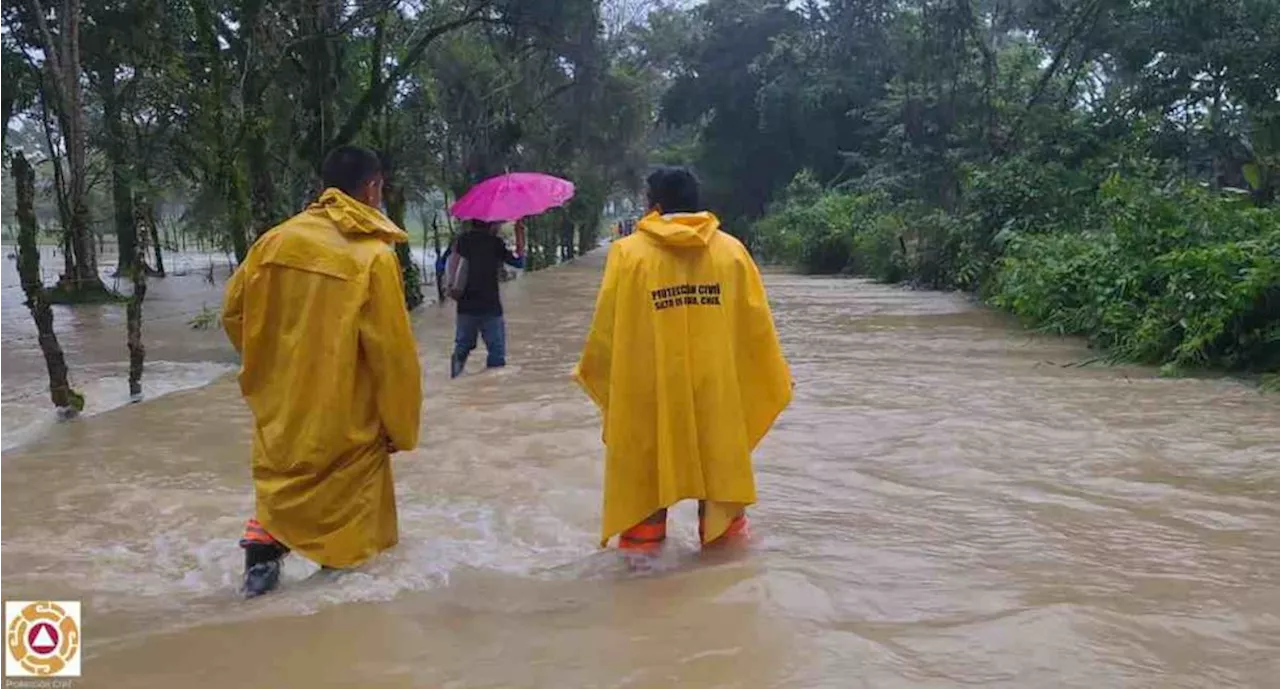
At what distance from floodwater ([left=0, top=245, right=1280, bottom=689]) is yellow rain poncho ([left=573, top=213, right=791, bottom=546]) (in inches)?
12.8

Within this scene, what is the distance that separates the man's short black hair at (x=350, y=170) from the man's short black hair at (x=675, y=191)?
105cm

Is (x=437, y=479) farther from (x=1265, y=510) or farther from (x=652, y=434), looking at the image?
(x=1265, y=510)

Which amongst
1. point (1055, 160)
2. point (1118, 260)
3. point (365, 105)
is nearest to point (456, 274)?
point (1118, 260)

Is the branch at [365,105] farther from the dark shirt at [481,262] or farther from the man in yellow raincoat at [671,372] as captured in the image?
the man in yellow raincoat at [671,372]

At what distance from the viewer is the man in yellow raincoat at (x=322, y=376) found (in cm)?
398

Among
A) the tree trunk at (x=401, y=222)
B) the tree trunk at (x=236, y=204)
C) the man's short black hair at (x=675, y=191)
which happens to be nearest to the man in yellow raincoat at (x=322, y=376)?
the man's short black hair at (x=675, y=191)

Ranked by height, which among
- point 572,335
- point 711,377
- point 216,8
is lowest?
point 572,335

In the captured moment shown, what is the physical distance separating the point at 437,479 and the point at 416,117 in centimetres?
2097

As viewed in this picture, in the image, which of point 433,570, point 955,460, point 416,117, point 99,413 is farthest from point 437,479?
point 416,117

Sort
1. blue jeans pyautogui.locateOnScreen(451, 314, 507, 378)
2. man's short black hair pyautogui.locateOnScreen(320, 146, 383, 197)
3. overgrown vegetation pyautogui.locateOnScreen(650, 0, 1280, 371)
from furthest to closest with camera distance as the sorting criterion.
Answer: overgrown vegetation pyautogui.locateOnScreen(650, 0, 1280, 371), blue jeans pyautogui.locateOnScreen(451, 314, 507, 378), man's short black hair pyautogui.locateOnScreen(320, 146, 383, 197)

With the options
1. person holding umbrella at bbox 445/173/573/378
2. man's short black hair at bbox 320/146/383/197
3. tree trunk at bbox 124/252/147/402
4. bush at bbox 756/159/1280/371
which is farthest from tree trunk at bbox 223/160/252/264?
bush at bbox 756/159/1280/371

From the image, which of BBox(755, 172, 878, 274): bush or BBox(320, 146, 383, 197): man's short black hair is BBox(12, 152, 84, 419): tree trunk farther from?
BBox(755, 172, 878, 274): bush

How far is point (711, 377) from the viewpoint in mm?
4227

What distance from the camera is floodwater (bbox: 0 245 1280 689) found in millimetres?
3367
